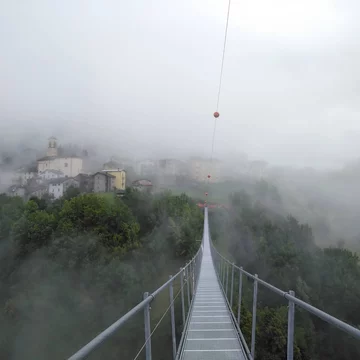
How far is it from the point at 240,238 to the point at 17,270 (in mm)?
25548

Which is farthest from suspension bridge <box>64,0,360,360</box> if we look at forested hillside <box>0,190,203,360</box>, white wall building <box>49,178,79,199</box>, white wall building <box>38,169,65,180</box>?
white wall building <box>38,169,65,180</box>

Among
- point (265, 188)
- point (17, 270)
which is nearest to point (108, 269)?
point (17, 270)

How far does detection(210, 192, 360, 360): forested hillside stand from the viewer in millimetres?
21983

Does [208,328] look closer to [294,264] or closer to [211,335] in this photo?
[211,335]

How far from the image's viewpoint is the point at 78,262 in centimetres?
3362

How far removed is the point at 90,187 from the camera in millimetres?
52844

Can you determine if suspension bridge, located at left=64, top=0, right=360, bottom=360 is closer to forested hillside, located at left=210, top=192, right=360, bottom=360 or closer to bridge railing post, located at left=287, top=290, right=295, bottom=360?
bridge railing post, located at left=287, top=290, right=295, bottom=360

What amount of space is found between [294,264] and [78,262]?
880 inches

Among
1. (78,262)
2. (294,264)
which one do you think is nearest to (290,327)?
(78,262)

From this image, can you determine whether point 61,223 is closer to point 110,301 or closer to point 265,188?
point 110,301

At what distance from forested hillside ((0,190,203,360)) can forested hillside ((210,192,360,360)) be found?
6.70 meters

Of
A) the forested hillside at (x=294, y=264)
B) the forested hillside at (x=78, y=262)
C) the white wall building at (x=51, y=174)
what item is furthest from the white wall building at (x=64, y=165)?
the forested hillside at (x=294, y=264)

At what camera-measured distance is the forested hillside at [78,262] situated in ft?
90.6

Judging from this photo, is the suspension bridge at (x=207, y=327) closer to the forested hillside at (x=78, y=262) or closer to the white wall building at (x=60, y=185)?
the forested hillside at (x=78, y=262)
